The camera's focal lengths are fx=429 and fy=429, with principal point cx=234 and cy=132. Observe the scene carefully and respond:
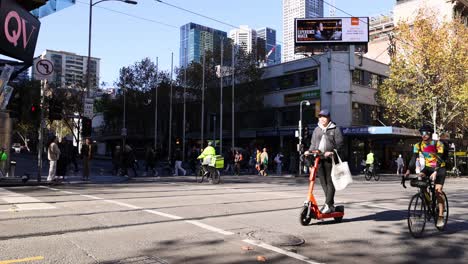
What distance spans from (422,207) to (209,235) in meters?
3.40

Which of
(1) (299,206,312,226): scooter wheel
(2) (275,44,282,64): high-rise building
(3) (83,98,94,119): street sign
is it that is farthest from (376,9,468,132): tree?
(1) (299,206,312,226): scooter wheel

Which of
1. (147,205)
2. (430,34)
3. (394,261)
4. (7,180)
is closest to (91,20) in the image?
(7,180)

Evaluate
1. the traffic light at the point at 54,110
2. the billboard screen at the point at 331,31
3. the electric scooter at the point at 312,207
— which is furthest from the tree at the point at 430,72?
the electric scooter at the point at 312,207

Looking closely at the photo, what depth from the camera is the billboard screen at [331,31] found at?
3975 cm

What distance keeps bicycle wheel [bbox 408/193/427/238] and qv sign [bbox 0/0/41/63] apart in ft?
45.3

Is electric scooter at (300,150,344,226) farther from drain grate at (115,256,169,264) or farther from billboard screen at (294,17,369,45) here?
billboard screen at (294,17,369,45)

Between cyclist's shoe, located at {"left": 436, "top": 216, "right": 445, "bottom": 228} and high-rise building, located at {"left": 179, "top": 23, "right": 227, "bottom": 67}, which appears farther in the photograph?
high-rise building, located at {"left": 179, "top": 23, "right": 227, "bottom": 67}

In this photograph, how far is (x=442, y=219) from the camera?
7.14 metres

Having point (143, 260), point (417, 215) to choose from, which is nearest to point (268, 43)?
point (417, 215)

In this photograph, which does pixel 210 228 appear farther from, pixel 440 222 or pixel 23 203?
pixel 23 203

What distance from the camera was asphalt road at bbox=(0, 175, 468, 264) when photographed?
5.30 m

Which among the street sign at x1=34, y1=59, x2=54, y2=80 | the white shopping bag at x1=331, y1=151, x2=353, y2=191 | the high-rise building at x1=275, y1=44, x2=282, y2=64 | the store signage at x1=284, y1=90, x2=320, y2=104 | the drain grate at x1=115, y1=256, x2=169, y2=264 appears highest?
the high-rise building at x1=275, y1=44, x2=282, y2=64

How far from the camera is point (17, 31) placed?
1540 centimetres

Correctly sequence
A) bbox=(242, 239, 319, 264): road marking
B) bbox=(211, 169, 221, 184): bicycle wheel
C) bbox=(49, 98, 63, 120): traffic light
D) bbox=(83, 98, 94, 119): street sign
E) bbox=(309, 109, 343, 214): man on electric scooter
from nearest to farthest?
bbox=(242, 239, 319, 264): road marking < bbox=(309, 109, 343, 214): man on electric scooter < bbox=(49, 98, 63, 120): traffic light < bbox=(211, 169, 221, 184): bicycle wheel < bbox=(83, 98, 94, 119): street sign
